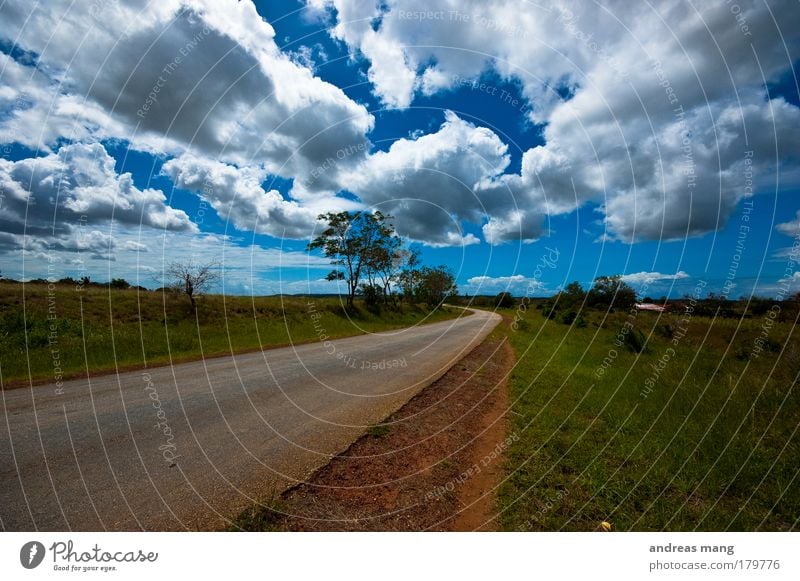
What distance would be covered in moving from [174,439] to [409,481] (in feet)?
13.7

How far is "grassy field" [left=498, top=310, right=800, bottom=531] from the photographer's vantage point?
4336 mm

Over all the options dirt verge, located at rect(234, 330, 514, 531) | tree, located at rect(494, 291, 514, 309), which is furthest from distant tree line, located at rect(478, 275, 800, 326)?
tree, located at rect(494, 291, 514, 309)

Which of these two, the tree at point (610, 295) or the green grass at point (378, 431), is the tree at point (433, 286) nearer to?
the tree at point (610, 295)

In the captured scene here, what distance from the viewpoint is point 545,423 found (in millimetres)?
7641

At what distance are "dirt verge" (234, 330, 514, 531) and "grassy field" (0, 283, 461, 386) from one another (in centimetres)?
1032

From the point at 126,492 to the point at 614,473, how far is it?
6649 millimetres

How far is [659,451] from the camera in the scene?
5.88 m

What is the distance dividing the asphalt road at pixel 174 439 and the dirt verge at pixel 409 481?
15.6 inches

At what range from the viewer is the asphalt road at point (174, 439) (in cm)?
415

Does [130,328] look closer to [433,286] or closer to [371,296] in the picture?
[371,296]

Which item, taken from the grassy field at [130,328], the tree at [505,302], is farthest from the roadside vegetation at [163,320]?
the tree at [505,302]
